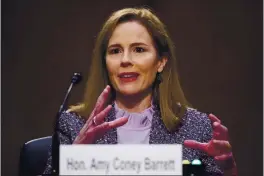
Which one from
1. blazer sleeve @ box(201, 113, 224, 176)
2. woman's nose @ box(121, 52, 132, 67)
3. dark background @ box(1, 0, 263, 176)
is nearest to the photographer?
blazer sleeve @ box(201, 113, 224, 176)

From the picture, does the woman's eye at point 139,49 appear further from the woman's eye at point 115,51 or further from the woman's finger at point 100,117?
the woman's finger at point 100,117

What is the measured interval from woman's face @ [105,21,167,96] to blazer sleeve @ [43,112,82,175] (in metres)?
0.23

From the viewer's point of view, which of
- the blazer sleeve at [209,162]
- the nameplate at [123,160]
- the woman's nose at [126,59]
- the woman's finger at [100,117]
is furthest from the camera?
the woman's nose at [126,59]

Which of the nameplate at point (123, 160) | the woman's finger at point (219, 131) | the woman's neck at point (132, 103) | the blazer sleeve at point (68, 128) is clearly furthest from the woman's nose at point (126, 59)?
the nameplate at point (123, 160)

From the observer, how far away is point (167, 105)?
6.82 feet

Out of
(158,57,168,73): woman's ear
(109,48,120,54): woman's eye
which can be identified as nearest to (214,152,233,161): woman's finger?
(158,57,168,73): woman's ear

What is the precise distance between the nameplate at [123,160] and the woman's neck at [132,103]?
0.71 meters

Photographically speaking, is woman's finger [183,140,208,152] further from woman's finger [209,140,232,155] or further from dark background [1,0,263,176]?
dark background [1,0,263,176]

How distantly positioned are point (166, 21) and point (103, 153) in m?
1.00

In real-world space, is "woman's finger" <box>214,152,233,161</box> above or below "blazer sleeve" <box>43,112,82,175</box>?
below

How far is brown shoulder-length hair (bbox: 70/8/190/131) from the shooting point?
209 centimetres

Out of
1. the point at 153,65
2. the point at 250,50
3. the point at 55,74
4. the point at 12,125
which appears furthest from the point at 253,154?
the point at 12,125

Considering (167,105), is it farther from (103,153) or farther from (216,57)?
(103,153)

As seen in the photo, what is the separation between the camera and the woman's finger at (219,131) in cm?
173
